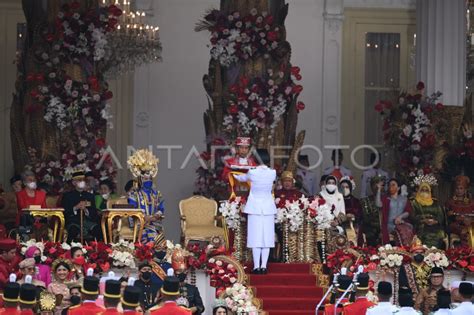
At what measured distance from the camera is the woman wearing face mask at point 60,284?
24.6 m

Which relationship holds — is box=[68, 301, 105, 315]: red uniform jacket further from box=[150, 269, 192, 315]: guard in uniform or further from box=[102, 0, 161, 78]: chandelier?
box=[102, 0, 161, 78]: chandelier

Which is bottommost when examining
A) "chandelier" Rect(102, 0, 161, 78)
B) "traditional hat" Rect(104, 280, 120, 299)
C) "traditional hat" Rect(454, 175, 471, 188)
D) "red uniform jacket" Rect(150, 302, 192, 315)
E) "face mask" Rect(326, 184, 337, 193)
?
"red uniform jacket" Rect(150, 302, 192, 315)

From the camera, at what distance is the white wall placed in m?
36.9

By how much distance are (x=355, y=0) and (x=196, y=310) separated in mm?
13730

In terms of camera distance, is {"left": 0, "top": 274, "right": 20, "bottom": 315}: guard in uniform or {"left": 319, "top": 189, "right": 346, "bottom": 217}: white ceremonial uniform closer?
{"left": 0, "top": 274, "right": 20, "bottom": 315}: guard in uniform

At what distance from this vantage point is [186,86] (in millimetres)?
37219

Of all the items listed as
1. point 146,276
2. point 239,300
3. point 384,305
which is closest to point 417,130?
point 239,300

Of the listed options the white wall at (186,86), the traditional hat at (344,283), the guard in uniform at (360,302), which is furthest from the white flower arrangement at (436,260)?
the white wall at (186,86)

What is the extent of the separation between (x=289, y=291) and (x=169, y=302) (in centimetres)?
753

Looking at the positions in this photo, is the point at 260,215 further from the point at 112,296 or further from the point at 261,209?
the point at 112,296

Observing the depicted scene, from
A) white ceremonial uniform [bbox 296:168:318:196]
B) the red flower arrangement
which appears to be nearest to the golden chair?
the red flower arrangement

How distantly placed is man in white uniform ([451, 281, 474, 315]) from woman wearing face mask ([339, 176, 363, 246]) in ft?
23.8

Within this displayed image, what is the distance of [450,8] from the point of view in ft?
113

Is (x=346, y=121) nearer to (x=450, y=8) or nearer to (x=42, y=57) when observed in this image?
(x=450, y=8)
